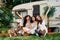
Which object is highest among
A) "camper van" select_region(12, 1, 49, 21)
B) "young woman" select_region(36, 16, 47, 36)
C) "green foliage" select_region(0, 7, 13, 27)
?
"camper van" select_region(12, 1, 49, 21)

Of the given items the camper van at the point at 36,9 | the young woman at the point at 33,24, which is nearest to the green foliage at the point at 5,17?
the camper van at the point at 36,9

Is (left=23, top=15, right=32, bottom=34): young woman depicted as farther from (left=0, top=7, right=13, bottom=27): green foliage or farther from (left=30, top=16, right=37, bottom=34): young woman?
(left=0, top=7, right=13, bottom=27): green foliage

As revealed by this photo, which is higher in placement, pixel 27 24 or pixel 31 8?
pixel 31 8

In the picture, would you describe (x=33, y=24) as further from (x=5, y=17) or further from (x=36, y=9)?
(x=5, y=17)

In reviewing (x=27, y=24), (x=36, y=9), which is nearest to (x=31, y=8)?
(x=36, y=9)

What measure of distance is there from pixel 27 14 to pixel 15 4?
138 mm

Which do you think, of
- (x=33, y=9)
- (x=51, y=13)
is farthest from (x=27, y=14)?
(x=51, y=13)

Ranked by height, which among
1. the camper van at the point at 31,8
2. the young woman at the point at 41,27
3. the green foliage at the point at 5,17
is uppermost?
the camper van at the point at 31,8

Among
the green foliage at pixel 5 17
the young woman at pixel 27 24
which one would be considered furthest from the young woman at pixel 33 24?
the green foliage at pixel 5 17

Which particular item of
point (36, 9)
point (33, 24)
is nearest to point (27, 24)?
point (33, 24)

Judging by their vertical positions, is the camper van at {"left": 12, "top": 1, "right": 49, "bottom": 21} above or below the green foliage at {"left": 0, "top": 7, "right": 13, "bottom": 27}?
above

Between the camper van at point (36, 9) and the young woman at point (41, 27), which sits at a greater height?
the camper van at point (36, 9)

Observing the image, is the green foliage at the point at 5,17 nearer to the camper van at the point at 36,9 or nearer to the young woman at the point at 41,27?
the camper van at the point at 36,9

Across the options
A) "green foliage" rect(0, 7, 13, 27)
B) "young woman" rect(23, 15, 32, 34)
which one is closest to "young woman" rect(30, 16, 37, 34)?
"young woman" rect(23, 15, 32, 34)
